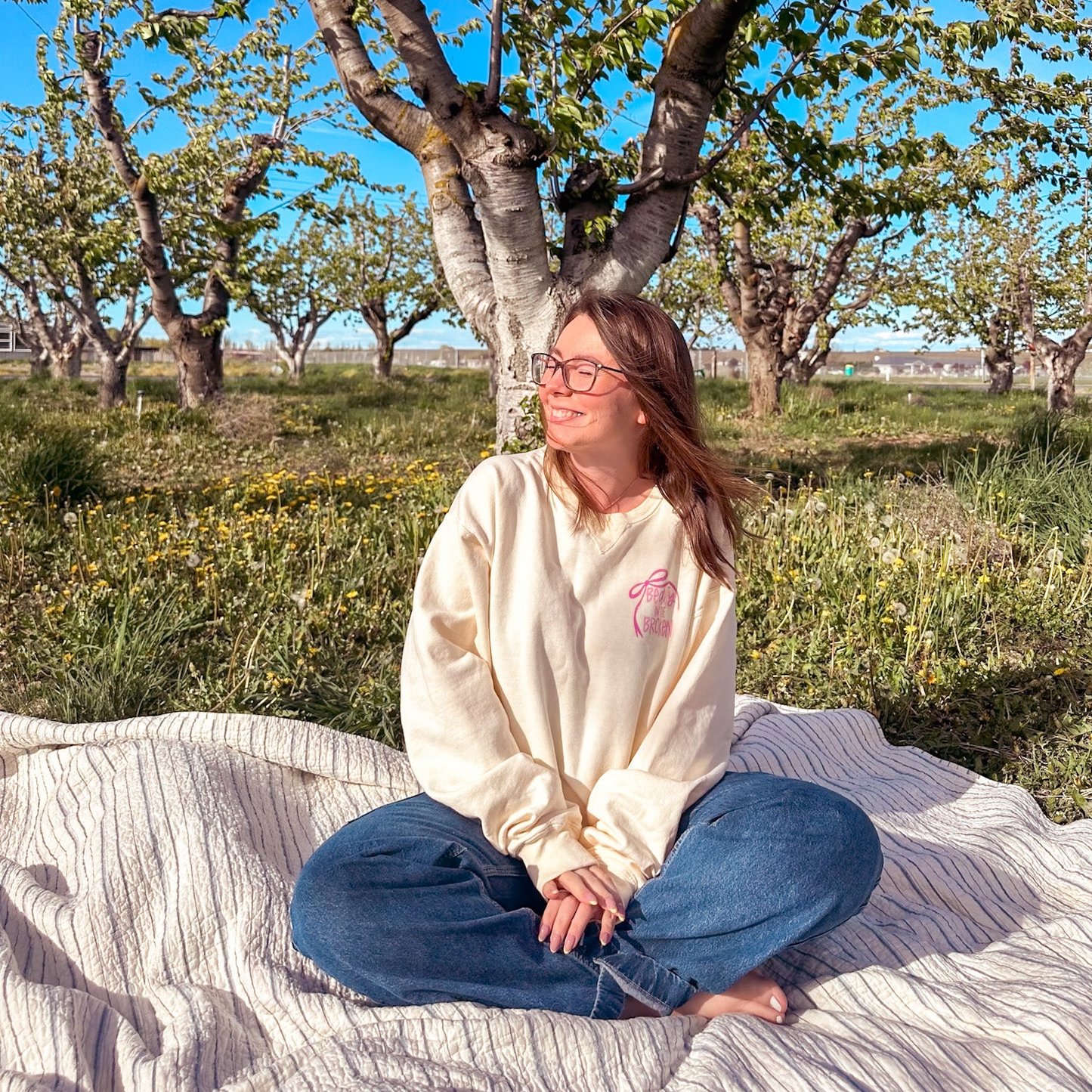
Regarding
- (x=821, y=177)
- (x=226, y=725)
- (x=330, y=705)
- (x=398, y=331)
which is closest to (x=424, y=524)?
(x=330, y=705)

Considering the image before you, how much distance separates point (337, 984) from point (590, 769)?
676mm

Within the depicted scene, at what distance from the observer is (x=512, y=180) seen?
17.1 ft

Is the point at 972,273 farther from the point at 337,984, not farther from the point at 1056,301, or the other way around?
the point at 337,984

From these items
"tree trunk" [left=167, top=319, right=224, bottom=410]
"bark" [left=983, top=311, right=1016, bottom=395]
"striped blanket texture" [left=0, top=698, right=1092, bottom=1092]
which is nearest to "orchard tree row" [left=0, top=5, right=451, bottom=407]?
"tree trunk" [left=167, top=319, right=224, bottom=410]

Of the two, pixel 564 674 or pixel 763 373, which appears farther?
pixel 763 373

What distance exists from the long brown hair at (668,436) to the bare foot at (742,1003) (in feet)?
2.69

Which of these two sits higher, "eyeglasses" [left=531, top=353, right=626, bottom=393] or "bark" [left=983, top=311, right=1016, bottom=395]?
"bark" [left=983, top=311, right=1016, bottom=395]

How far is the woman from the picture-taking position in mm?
1876

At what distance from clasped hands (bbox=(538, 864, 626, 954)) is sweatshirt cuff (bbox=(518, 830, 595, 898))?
0.04 ft

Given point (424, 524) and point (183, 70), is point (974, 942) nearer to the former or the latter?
point (424, 524)

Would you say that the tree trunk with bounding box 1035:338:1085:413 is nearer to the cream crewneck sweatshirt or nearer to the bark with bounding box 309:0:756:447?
the bark with bounding box 309:0:756:447

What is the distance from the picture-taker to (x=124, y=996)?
2014mm

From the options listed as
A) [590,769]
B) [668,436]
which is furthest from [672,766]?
[668,436]

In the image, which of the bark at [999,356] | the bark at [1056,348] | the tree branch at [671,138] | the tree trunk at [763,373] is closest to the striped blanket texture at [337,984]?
the tree branch at [671,138]
